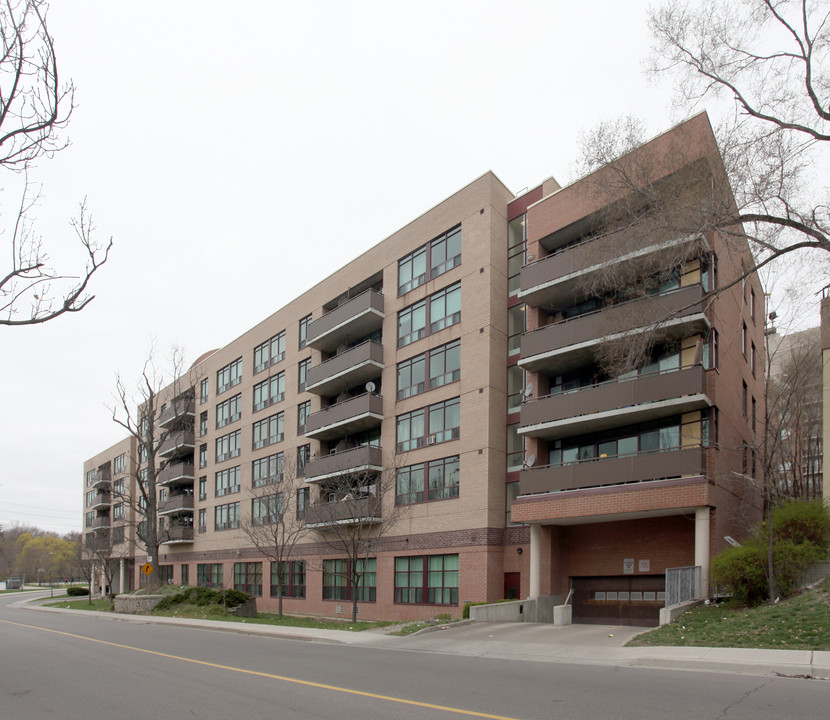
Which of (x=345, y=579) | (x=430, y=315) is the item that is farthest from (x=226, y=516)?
(x=430, y=315)

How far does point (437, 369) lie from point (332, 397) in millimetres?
10452

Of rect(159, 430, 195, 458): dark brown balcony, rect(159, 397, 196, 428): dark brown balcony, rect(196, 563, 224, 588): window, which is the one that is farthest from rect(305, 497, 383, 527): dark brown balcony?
rect(159, 397, 196, 428): dark brown balcony

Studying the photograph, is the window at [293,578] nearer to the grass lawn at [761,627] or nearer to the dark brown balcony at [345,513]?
the dark brown balcony at [345,513]

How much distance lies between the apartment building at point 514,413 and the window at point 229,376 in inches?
301

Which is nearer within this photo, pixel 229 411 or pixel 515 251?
pixel 515 251

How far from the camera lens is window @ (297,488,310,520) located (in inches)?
1538

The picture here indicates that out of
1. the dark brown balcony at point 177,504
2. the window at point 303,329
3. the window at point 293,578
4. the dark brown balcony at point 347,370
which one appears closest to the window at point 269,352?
the window at point 303,329

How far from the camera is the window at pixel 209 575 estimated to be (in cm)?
5072

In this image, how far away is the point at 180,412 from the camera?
58875mm

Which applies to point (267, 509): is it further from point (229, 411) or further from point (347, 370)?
point (229, 411)

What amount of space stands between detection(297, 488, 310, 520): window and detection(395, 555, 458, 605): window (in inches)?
335

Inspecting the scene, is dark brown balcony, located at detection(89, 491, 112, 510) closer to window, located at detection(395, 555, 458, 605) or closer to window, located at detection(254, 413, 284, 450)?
window, located at detection(254, 413, 284, 450)

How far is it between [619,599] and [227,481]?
3367 cm

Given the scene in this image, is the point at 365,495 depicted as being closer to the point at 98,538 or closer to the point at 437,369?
the point at 437,369
